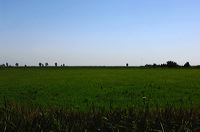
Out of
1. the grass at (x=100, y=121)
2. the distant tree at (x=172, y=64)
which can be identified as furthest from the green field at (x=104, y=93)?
the distant tree at (x=172, y=64)

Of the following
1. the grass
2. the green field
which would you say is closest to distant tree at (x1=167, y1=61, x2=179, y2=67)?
the green field

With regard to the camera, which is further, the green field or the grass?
the green field

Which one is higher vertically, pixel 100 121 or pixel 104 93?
pixel 100 121

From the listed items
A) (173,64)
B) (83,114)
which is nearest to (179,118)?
(83,114)

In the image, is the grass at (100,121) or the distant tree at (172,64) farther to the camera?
the distant tree at (172,64)

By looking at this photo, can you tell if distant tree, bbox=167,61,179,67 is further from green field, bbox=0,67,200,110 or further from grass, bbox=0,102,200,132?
grass, bbox=0,102,200,132

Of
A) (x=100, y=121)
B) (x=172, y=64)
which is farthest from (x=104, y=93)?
(x=172, y=64)

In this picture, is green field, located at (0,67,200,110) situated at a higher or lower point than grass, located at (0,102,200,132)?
lower

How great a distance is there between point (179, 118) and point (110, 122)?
130 centimetres

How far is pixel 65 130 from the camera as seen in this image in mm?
7395

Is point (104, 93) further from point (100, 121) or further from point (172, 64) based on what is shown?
point (172, 64)

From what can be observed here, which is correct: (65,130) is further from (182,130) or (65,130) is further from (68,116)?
(182,130)

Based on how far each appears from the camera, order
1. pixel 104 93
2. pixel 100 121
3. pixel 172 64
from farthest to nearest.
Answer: pixel 172 64
pixel 104 93
pixel 100 121

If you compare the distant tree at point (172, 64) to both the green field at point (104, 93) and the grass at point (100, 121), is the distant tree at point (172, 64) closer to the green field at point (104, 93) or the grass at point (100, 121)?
the green field at point (104, 93)
